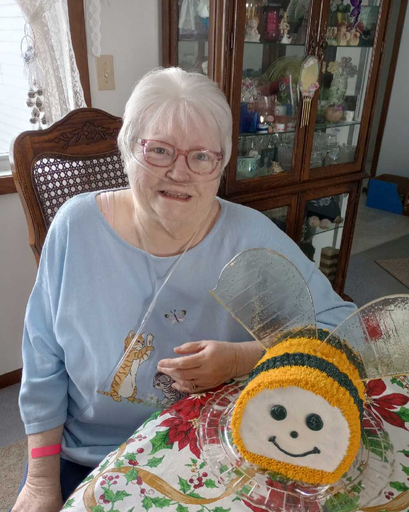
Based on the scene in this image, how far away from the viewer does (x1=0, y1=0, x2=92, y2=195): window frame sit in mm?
1492

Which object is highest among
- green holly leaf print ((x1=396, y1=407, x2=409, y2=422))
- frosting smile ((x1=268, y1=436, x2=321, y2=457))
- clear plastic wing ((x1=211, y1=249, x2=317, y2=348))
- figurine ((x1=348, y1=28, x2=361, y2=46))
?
figurine ((x1=348, y1=28, x2=361, y2=46))

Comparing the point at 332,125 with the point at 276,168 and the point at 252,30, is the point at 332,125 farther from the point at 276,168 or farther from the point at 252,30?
the point at 252,30

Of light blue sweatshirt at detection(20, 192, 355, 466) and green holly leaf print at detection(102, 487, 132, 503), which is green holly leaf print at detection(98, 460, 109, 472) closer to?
green holly leaf print at detection(102, 487, 132, 503)

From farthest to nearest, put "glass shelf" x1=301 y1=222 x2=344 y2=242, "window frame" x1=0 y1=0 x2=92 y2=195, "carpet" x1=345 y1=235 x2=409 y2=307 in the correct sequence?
"carpet" x1=345 y1=235 x2=409 y2=307, "glass shelf" x1=301 y1=222 x2=344 y2=242, "window frame" x1=0 y1=0 x2=92 y2=195

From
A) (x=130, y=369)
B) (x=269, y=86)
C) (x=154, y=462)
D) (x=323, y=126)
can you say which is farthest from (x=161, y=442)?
(x=323, y=126)

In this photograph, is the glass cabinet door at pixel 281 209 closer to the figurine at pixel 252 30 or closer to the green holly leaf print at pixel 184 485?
the figurine at pixel 252 30

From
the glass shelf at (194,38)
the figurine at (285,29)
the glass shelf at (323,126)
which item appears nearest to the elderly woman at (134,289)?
the glass shelf at (194,38)

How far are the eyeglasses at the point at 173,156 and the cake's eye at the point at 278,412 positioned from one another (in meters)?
0.46

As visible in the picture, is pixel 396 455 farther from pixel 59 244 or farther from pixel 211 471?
pixel 59 244

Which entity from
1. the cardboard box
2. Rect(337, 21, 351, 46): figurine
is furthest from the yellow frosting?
the cardboard box

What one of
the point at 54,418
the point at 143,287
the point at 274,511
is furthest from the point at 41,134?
the point at 274,511

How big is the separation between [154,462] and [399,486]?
1.03ft

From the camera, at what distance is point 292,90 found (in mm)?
1876

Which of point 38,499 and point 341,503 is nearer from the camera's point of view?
point 341,503
